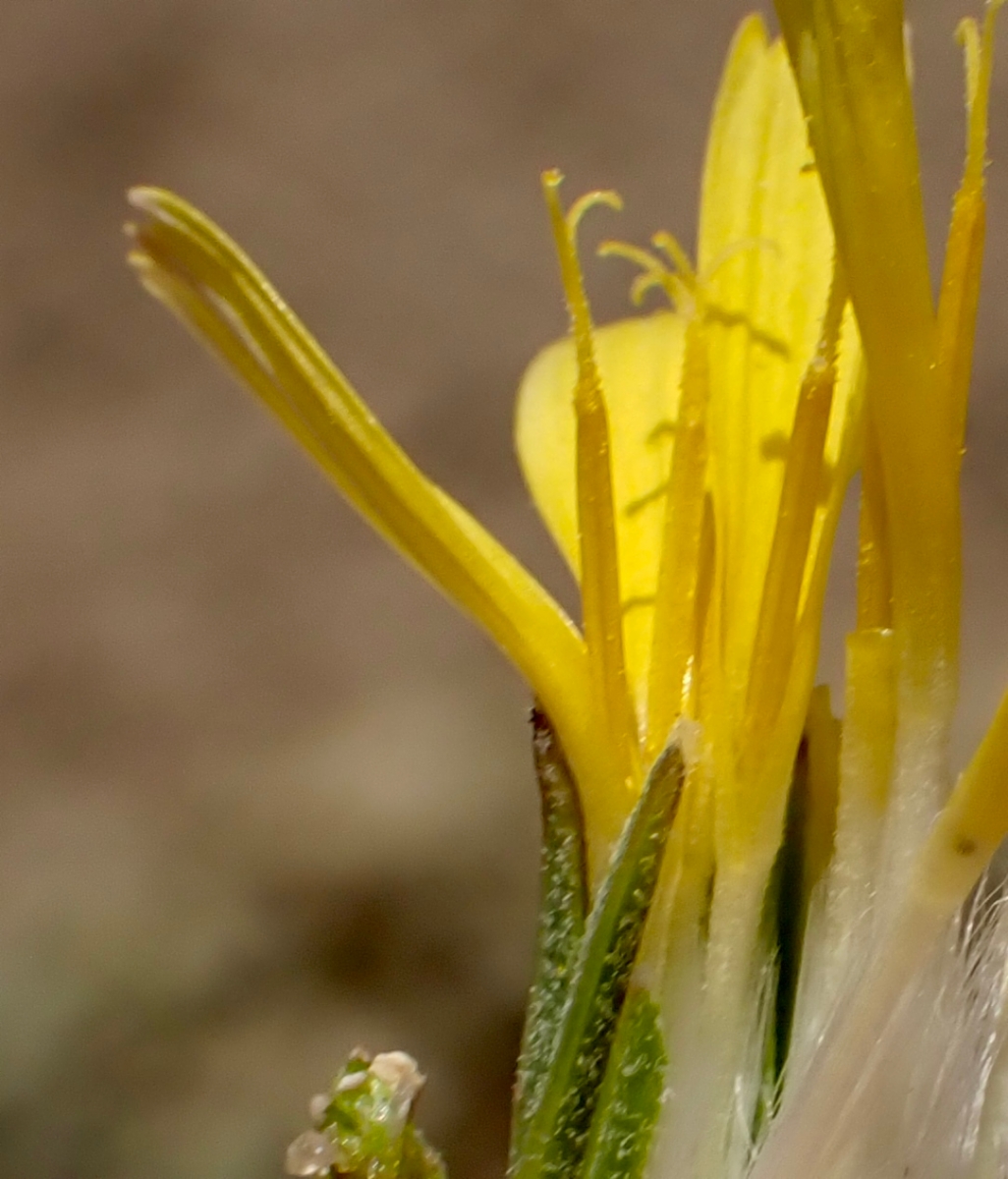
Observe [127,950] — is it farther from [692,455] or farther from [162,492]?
[692,455]

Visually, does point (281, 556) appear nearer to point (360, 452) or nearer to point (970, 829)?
point (360, 452)

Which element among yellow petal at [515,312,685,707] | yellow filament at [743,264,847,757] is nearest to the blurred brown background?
yellow petal at [515,312,685,707]

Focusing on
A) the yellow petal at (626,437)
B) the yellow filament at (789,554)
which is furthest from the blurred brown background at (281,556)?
the yellow filament at (789,554)

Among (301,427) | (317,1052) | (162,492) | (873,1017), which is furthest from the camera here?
(162,492)

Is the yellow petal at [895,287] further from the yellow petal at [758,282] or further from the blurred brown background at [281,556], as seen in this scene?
the blurred brown background at [281,556]

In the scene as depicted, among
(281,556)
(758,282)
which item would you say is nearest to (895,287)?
(758,282)

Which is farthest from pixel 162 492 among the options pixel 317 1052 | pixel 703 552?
pixel 703 552
